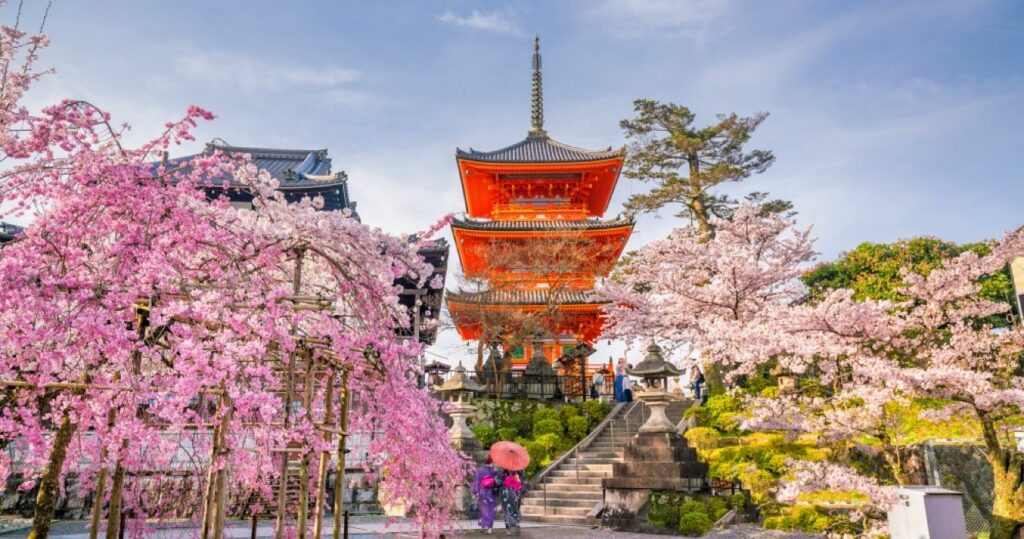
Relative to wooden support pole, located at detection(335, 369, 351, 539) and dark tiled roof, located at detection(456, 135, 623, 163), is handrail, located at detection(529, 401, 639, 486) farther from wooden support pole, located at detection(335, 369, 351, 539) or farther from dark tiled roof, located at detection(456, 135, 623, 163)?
dark tiled roof, located at detection(456, 135, 623, 163)

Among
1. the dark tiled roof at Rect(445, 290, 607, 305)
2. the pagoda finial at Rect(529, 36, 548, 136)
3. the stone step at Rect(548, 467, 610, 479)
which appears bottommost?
the stone step at Rect(548, 467, 610, 479)

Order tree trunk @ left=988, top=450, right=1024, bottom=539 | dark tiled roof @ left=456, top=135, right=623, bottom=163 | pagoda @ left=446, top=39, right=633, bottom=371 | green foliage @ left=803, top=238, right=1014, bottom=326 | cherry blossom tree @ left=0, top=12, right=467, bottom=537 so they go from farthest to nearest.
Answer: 1. dark tiled roof @ left=456, top=135, right=623, bottom=163
2. green foliage @ left=803, top=238, right=1014, bottom=326
3. pagoda @ left=446, top=39, right=633, bottom=371
4. tree trunk @ left=988, top=450, right=1024, bottom=539
5. cherry blossom tree @ left=0, top=12, right=467, bottom=537

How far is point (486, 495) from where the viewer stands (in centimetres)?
1180

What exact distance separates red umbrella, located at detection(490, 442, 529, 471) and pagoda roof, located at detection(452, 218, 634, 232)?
15.7 metres

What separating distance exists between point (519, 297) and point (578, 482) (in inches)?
459

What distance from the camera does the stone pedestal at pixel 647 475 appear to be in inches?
491

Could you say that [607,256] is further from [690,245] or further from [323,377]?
[323,377]

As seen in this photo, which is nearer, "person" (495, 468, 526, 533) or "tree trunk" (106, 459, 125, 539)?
"tree trunk" (106, 459, 125, 539)

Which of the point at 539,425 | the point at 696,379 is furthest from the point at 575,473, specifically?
the point at 696,379

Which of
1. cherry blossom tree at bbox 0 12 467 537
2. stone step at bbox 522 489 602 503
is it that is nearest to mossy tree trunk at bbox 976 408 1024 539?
stone step at bbox 522 489 602 503

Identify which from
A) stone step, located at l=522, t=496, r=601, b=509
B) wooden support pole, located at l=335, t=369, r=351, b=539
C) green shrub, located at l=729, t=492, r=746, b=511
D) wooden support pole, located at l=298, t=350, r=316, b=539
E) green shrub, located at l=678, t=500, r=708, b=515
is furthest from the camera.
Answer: stone step, located at l=522, t=496, r=601, b=509

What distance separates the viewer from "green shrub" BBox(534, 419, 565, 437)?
18828 mm

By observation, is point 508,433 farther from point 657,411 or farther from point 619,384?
point 657,411

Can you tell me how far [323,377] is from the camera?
6223 mm
